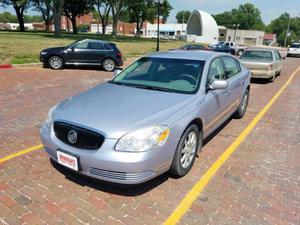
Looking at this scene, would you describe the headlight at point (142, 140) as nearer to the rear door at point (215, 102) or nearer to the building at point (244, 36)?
the rear door at point (215, 102)

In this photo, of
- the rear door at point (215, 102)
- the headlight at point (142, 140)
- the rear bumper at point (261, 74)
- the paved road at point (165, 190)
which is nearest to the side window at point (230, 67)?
the rear door at point (215, 102)

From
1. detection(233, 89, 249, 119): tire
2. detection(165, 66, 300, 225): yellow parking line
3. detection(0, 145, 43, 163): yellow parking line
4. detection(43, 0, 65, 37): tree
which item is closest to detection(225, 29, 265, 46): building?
detection(43, 0, 65, 37): tree

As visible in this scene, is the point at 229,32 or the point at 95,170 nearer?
the point at 95,170

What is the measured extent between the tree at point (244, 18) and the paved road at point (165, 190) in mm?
147191

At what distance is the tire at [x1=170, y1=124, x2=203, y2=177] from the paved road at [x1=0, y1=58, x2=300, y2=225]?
0.15m

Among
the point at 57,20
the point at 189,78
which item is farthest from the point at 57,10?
the point at 189,78

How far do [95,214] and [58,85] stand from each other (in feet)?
24.8

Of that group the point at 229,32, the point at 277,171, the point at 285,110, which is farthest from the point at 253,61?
the point at 229,32

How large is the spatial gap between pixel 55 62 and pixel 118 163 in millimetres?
11658

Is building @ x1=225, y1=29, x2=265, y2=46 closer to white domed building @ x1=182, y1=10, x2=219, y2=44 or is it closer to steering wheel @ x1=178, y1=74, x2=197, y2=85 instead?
white domed building @ x1=182, y1=10, x2=219, y2=44

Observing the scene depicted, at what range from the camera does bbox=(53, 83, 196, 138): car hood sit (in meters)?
3.10

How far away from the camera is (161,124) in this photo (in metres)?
3.19

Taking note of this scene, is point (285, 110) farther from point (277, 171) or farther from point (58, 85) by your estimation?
point (58, 85)

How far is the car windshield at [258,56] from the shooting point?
41.3 ft
